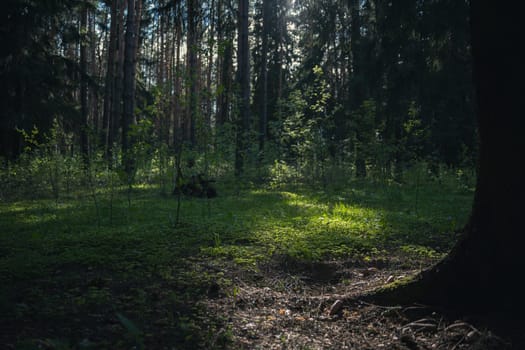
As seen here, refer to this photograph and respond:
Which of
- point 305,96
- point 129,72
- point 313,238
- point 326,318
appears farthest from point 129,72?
point 326,318

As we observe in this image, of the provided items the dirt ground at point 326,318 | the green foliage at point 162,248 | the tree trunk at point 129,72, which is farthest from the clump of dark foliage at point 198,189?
the dirt ground at point 326,318

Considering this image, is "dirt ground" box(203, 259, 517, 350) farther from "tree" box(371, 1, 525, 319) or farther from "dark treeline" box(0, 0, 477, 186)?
"dark treeline" box(0, 0, 477, 186)

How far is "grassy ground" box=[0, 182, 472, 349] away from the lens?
2.24 m

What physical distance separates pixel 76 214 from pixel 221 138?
453 cm

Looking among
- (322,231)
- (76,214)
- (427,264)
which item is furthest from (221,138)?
(427,264)

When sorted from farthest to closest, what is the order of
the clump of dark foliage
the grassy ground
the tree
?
1. the clump of dark foliage
2. the grassy ground
3. the tree

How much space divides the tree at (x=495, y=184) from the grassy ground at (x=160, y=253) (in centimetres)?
154

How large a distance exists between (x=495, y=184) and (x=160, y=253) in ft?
9.90

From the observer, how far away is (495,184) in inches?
86.0

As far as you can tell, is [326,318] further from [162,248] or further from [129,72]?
[129,72]

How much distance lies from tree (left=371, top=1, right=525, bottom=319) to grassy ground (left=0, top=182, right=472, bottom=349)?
5.07 ft

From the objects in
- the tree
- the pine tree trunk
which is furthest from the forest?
the pine tree trunk

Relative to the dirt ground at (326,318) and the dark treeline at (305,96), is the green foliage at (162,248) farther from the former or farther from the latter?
the dark treeline at (305,96)

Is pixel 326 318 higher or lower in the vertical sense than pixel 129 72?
lower
